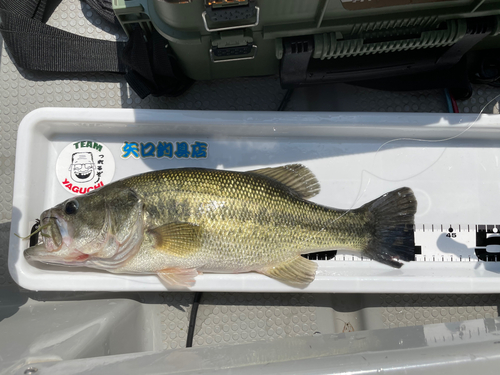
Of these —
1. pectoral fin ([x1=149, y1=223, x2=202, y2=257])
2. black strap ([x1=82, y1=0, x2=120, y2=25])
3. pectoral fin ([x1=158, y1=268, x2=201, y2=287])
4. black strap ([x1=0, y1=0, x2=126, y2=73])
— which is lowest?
pectoral fin ([x1=158, y1=268, x2=201, y2=287])

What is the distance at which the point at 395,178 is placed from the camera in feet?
5.87

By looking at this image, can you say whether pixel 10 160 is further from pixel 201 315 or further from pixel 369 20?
pixel 369 20

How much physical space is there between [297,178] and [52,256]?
115 centimetres

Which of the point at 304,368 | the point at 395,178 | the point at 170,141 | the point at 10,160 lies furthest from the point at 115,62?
the point at 304,368

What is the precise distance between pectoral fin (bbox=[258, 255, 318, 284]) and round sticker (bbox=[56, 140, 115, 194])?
0.96 metres

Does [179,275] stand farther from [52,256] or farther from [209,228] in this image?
[52,256]

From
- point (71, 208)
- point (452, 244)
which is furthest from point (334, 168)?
point (71, 208)

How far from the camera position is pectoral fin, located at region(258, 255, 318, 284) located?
61.6 inches

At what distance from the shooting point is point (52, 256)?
1467 mm

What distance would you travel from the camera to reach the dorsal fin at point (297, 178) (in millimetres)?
1630

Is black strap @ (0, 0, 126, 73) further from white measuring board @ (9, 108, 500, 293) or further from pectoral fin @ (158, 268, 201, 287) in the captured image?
pectoral fin @ (158, 268, 201, 287)

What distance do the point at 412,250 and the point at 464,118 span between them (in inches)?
27.5

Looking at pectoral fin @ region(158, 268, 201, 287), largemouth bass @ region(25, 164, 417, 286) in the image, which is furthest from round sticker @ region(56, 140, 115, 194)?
pectoral fin @ region(158, 268, 201, 287)

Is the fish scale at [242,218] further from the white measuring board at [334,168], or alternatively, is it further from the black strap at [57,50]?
the black strap at [57,50]
